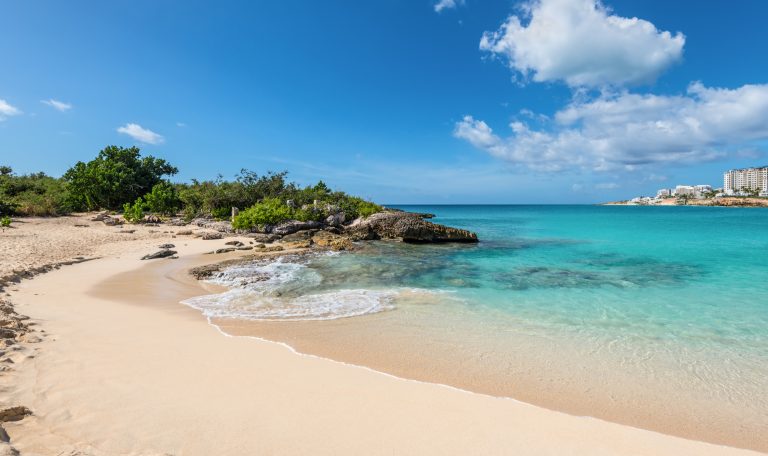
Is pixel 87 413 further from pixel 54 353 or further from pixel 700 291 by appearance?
pixel 700 291

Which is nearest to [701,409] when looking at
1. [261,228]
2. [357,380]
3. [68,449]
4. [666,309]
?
[357,380]

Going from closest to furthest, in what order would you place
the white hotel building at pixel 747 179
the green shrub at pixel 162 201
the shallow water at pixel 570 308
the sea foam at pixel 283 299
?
the shallow water at pixel 570 308 → the sea foam at pixel 283 299 → the green shrub at pixel 162 201 → the white hotel building at pixel 747 179

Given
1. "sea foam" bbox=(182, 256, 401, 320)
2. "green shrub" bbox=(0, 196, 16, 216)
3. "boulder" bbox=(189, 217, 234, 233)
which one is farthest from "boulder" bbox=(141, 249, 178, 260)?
"green shrub" bbox=(0, 196, 16, 216)

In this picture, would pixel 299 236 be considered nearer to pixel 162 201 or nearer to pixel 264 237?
pixel 264 237

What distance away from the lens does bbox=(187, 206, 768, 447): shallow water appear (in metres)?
5.50

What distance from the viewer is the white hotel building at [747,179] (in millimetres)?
164750

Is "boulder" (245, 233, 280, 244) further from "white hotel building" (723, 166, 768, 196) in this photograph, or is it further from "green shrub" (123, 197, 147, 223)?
"white hotel building" (723, 166, 768, 196)

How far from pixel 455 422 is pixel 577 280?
33.6 feet

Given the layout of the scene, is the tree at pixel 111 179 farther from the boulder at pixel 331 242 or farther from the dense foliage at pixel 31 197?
the boulder at pixel 331 242

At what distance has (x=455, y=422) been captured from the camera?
3871 mm

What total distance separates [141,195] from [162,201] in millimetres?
5863

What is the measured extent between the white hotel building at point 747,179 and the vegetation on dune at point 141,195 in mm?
205136

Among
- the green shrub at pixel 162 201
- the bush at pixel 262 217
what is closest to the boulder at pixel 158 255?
the bush at pixel 262 217

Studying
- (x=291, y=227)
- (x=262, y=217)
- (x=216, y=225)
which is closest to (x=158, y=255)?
(x=262, y=217)
